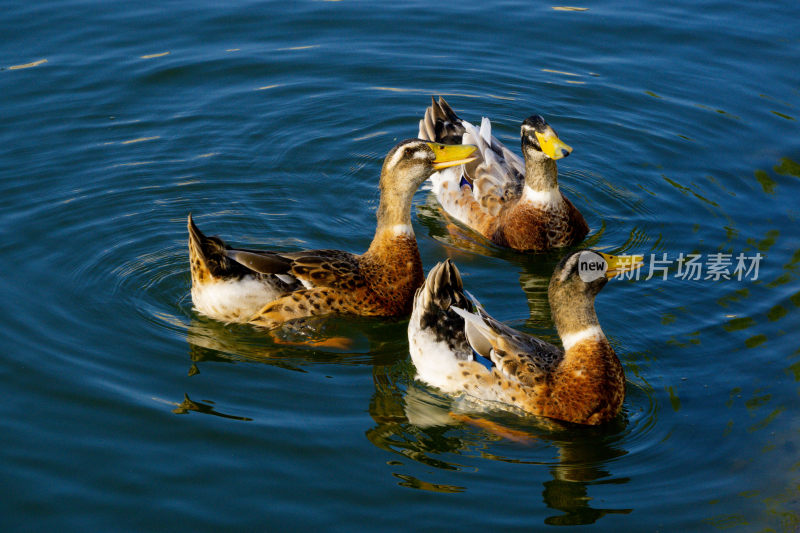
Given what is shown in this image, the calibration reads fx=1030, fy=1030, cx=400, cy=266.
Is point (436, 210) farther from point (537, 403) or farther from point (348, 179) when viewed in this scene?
point (537, 403)

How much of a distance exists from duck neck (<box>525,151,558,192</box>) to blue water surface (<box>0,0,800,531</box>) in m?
0.69

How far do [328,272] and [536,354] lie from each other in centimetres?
191

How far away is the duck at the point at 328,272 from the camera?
8.24 m

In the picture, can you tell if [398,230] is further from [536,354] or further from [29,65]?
[29,65]

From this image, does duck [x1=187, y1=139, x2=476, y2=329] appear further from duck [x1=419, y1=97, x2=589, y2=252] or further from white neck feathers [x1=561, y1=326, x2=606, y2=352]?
white neck feathers [x1=561, y1=326, x2=606, y2=352]

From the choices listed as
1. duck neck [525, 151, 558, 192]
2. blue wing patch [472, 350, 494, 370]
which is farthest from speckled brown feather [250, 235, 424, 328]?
duck neck [525, 151, 558, 192]

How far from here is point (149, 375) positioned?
7.72 metres

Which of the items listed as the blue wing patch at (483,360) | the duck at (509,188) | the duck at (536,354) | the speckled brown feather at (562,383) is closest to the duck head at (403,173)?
the duck at (536,354)

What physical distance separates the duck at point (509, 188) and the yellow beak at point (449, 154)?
1.19 metres

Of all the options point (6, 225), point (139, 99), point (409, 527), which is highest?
point (139, 99)

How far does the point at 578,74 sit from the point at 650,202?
9.58 ft

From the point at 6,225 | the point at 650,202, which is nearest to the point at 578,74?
the point at 650,202

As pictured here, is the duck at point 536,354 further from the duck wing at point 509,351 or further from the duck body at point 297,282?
the duck body at point 297,282

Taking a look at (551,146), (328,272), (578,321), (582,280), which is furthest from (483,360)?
(551,146)
